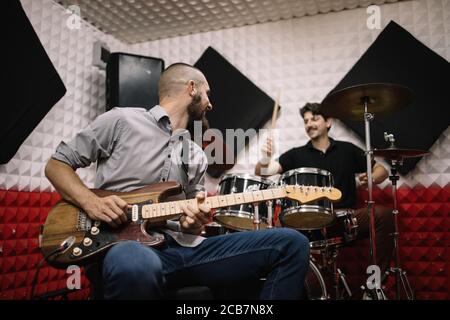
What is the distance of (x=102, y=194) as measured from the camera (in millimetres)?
1758

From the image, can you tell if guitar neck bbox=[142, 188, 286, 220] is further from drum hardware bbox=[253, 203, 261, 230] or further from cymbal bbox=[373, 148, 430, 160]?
cymbal bbox=[373, 148, 430, 160]

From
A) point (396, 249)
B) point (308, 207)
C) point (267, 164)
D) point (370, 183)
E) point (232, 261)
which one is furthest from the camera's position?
point (267, 164)

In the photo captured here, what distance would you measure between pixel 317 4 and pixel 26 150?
306 cm

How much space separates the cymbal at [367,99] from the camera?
2689 mm

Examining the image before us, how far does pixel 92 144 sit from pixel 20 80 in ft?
5.75

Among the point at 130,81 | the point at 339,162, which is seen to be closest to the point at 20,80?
the point at 130,81

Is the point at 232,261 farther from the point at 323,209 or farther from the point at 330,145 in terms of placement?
the point at 330,145

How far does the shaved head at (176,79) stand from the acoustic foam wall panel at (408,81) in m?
2.02

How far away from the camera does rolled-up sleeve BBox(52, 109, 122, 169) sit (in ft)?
5.91

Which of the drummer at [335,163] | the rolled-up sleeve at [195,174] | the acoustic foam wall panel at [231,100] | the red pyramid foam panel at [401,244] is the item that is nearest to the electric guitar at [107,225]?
the rolled-up sleeve at [195,174]

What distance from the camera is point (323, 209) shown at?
237cm

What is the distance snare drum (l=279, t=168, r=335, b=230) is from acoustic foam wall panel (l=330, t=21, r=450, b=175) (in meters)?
1.43

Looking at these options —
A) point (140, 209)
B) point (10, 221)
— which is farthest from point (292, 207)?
point (10, 221)

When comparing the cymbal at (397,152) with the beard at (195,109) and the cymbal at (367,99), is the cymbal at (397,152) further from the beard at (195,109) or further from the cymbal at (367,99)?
the beard at (195,109)
